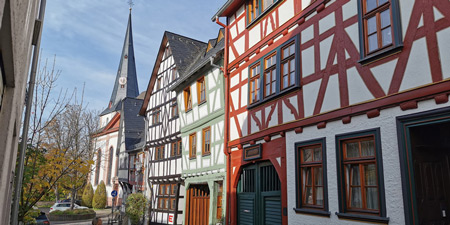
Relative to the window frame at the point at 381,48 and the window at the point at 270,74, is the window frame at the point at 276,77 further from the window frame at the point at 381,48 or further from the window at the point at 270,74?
the window frame at the point at 381,48

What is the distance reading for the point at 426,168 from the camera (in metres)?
6.33

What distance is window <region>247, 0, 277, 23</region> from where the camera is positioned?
11438mm

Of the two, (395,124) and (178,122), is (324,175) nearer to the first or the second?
(395,124)

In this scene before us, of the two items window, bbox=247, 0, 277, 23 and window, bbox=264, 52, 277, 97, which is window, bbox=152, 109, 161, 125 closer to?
window, bbox=247, 0, 277, 23

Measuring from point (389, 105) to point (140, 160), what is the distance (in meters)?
21.1

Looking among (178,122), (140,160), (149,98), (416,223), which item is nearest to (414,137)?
(416,223)

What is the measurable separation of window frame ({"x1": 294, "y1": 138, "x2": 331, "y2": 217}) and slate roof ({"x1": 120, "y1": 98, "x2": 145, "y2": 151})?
78.5ft

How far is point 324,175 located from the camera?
319 inches

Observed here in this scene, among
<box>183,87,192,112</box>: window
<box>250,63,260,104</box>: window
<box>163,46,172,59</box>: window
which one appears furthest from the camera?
<box>163,46,172,59</box>: window

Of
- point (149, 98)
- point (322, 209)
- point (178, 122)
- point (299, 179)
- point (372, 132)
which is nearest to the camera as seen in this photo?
point (372, 132)

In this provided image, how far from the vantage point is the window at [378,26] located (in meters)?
6.73

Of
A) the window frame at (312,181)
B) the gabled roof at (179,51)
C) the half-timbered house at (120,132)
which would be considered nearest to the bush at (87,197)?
the half-timbered house at (120,132)

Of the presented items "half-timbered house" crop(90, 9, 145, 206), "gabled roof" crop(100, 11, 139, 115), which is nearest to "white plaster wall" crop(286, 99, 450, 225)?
"half-timbered house" crop(90, 9, 145, 206)

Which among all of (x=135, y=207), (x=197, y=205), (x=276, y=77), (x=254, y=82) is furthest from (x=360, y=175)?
(x=135, y=207)
